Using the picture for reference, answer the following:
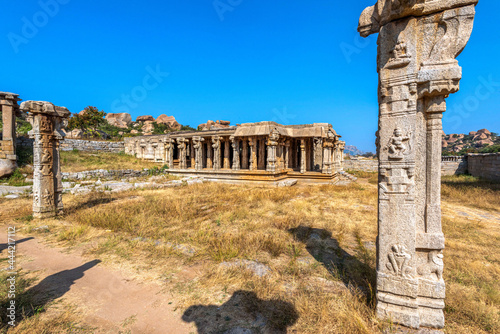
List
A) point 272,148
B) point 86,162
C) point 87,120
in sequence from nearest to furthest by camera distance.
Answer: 1. point 272,148
2. point 86,162
3. point 87,120

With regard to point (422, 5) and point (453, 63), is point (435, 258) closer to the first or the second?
point (453, 63)

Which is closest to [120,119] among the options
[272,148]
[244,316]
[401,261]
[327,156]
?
[272,148]

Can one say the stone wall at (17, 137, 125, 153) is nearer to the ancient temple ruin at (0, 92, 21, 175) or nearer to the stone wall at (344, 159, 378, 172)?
the ancient temple ruin at (0, 92, 21, 175)

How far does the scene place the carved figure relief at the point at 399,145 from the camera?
2713 mm

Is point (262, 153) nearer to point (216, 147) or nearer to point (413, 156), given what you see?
point (216, 147)

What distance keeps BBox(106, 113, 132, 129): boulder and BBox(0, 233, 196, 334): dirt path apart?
2870 inches

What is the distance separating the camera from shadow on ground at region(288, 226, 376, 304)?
363 cm

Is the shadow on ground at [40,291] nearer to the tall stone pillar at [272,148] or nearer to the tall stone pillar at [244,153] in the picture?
the tall stone pillar at [272,148]

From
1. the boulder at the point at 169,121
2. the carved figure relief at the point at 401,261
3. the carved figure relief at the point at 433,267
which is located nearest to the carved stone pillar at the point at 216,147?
the carved figure relief at the point at 401,261

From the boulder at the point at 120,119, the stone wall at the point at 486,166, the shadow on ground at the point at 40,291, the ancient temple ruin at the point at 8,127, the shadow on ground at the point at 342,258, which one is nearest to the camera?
the shadow on ground at the point at 40,291

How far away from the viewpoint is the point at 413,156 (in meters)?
2.71

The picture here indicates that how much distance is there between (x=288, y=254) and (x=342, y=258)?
3.73 feet

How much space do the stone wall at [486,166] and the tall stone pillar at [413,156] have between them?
21.0 meters

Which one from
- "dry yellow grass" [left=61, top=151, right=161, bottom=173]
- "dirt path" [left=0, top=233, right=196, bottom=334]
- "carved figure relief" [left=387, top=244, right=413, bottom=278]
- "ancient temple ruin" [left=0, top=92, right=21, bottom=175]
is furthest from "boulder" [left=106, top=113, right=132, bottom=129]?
"carved figure relief" [left=387, top=244, right=413, bottom=278]
